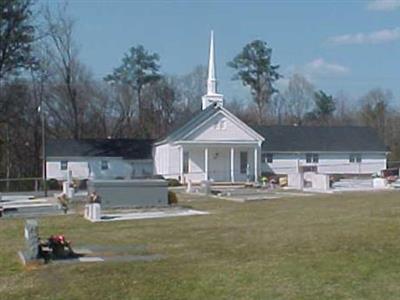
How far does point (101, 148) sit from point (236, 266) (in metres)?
53.8

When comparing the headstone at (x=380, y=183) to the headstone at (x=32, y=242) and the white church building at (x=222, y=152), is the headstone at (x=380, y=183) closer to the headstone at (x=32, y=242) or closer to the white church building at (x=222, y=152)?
the white church building at (x=222, y=152)

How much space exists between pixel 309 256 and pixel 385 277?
2.20 meters

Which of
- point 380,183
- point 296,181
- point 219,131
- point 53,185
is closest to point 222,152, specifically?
point 219,131

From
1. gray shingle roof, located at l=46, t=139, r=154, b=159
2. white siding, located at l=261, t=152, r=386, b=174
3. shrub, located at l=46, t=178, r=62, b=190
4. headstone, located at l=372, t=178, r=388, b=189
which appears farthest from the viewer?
white siding, located at l=261, t=152, r=386, b=174

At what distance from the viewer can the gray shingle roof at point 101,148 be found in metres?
63.5

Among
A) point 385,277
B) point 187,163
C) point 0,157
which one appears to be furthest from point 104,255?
point 0,157

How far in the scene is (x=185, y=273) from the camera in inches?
459

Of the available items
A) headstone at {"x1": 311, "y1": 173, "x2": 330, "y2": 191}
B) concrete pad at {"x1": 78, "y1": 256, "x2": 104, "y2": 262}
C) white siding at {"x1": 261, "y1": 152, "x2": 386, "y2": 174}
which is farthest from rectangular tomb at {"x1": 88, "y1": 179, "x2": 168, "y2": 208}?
white siding at {"x1": 261, "y1": 152, "x2": 386, "y2": 174}

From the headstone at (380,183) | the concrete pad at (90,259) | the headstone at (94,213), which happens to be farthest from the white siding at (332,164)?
the concrete pad at (90,259)

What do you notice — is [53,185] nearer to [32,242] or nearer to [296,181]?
[296,181]

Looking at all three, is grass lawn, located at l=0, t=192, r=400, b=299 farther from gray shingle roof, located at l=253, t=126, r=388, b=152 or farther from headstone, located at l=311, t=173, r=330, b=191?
gray shingle roof, located at l=253, t=126, r=388, b=152

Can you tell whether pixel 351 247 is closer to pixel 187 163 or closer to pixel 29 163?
pixel 187 163

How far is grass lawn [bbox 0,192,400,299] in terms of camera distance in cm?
1025

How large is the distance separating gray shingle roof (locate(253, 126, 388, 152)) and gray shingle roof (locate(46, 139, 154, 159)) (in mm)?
9953
